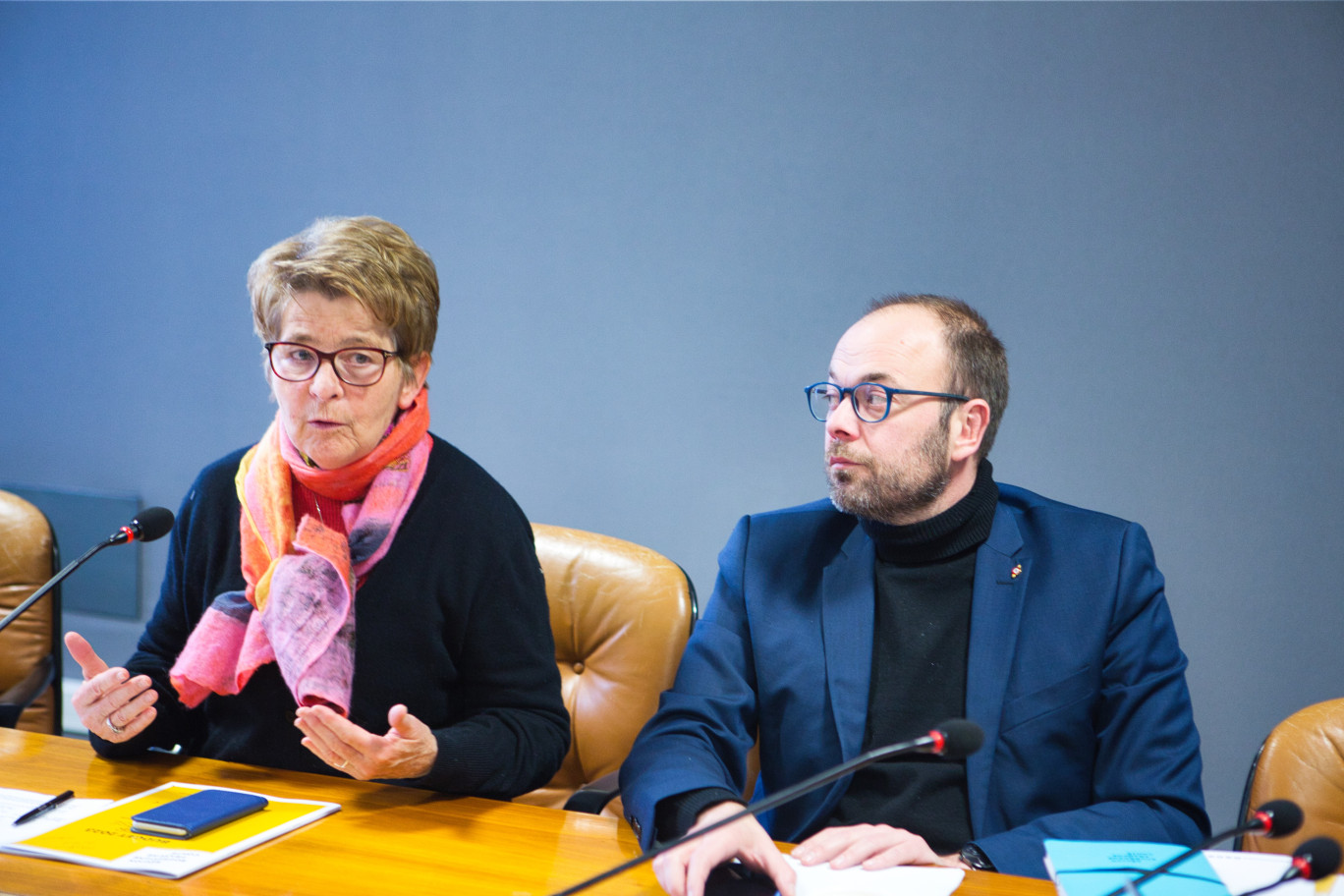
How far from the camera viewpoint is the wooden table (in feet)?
3.95

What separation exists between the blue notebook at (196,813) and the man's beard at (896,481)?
0.98 meters

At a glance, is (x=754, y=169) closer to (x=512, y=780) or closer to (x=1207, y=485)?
(x=1207, y=485)

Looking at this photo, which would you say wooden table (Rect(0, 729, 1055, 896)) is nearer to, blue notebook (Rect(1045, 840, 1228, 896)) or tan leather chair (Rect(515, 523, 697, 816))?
blue notebook (Rect(1045, 840, 1228, 896))

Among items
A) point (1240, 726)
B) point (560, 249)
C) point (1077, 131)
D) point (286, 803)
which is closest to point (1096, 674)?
point (286, 803)

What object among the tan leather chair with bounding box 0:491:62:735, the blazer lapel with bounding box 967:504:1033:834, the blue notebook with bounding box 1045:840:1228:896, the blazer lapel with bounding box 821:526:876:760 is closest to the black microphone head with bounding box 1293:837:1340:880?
the blue notebook with bounding box 1045:840:1228:896

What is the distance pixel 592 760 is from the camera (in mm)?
2051

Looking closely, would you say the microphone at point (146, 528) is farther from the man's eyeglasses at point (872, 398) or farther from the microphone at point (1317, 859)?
the microphone at point (1317, 859)

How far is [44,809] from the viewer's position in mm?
1388

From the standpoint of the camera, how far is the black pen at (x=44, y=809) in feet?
4.43

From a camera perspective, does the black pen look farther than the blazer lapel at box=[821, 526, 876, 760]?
No

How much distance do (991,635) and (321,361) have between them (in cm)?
112

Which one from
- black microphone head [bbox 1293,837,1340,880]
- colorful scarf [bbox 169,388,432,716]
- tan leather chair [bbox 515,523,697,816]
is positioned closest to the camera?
black microphone head [bbox 1293,837,1340,880]

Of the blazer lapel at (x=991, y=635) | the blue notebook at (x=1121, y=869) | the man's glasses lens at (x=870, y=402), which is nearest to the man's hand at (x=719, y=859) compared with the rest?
the blue notebook at (x=1121, y=869)

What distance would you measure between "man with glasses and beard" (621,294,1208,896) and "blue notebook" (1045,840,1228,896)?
8.5 inches
